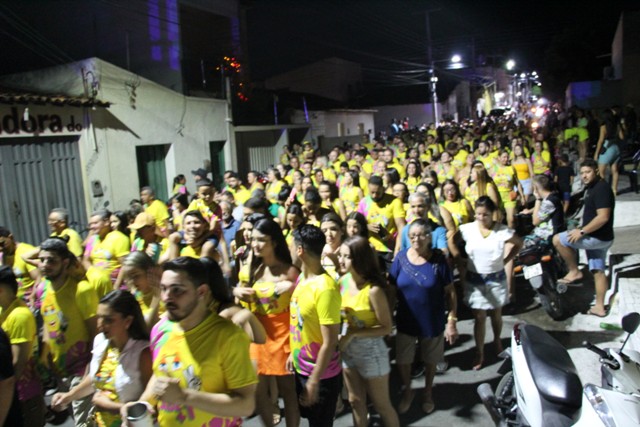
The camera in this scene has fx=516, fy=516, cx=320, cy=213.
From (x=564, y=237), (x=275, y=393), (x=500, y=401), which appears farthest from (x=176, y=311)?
(x=564, y=237)

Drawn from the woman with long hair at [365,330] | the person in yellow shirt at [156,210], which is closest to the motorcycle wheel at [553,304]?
the woman with long hair at [365,330]

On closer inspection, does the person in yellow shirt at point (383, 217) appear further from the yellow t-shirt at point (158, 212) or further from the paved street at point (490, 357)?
the yellow t-shirt at point (158, 212)

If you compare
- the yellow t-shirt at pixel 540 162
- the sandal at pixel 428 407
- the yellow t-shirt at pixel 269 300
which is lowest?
the sandal at pixel 428 407

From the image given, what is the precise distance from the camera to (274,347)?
13.0ft

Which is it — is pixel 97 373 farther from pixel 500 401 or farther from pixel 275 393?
pixel 500 401

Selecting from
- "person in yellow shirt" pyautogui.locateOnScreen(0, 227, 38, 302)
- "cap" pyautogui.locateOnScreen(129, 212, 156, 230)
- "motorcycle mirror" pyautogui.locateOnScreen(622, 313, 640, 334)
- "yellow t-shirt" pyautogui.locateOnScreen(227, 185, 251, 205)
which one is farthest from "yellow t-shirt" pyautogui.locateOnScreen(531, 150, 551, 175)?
"person in yellow shirt" pyautogui.locateOnScreen(0, 227, 38, 302)

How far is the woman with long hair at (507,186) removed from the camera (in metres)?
8.96

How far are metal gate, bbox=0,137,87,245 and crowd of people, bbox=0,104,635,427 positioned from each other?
15.4 feet

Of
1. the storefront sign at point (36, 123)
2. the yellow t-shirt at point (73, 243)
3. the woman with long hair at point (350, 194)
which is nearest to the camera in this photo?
the yellow t-shirt at point (73, 243)

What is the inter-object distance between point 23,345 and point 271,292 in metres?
1.83

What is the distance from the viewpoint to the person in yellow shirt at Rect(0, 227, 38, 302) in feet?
18.2

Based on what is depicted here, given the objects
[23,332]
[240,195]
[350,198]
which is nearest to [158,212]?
[240,195]

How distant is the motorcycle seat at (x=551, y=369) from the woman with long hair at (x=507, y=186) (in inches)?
216

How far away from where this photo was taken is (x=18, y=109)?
33.3 ft
